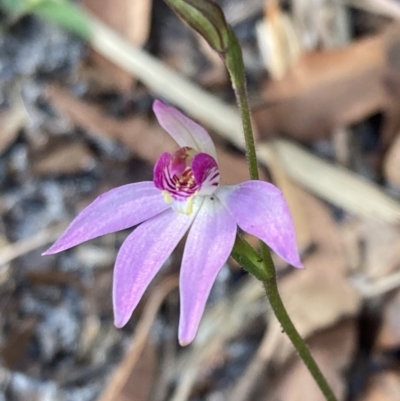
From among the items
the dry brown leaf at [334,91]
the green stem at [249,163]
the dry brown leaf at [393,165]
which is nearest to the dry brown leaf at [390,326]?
the dry brown leaf at [393,165]

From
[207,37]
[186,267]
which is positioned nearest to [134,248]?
[186,267]

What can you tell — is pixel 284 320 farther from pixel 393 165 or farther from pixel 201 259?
pixel 393 165

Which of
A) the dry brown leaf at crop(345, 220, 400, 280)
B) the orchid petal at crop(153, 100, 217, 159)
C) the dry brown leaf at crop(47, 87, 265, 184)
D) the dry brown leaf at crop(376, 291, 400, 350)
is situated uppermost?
the orchid petal at crop(153, 100, 217, 159)

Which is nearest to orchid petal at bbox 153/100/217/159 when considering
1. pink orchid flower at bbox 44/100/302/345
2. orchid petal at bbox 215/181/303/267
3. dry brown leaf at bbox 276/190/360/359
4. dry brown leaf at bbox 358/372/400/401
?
pink orchid flower at bbox 44/100/302/345

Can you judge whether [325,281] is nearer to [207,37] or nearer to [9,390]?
[9,390]

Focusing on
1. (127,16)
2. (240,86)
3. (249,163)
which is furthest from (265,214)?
(127,16)

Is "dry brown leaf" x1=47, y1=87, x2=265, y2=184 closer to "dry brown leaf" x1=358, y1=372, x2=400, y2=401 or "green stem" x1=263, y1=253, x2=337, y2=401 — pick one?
"dry brown leaf" x1=358, y1=372, x2=400, y2=401
